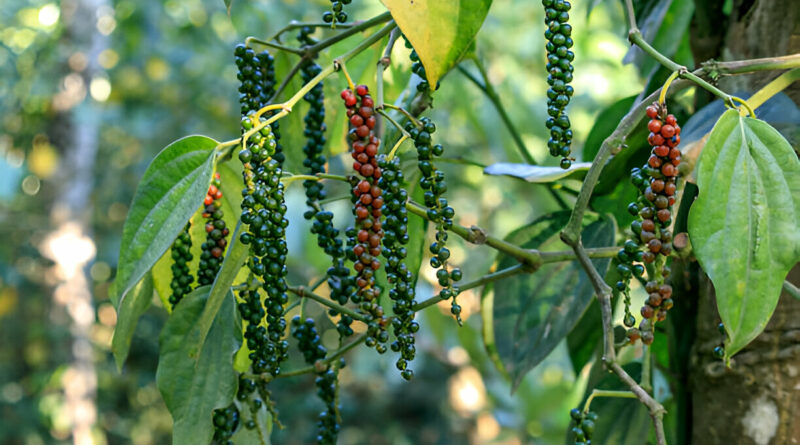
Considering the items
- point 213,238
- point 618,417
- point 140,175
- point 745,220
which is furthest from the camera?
point 140,175

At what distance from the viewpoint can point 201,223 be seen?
0.50m

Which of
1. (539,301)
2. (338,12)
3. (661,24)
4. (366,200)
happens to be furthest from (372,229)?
(661,24)

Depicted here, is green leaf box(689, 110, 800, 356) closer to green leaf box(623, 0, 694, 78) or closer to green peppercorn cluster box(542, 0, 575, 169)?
green peppercorn cluster box(542, 0, 575, 169)

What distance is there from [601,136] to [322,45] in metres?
0.26

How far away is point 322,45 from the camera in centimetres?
47

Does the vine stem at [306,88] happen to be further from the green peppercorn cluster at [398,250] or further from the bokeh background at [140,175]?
the bokeh background at [140,175]

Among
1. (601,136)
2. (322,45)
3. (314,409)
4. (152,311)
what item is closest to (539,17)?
(314,409)

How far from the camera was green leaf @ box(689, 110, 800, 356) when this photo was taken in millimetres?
322

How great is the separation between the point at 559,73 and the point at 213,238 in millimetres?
202

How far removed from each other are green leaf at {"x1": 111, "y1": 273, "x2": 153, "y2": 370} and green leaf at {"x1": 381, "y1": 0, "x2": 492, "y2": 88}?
0.21 metres

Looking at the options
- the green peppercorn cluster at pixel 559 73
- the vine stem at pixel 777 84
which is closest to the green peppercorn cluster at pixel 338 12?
the green peppercorn cluster at pixel 559 73

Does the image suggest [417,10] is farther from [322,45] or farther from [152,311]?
[152,311]

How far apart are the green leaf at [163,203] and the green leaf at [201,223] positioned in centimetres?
9

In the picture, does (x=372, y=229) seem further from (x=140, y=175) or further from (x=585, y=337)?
(x=140, y=175)
